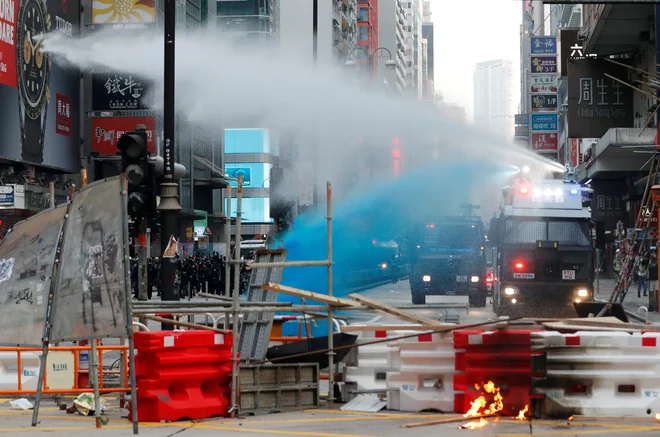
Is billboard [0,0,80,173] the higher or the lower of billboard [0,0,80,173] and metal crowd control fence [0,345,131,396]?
the higher

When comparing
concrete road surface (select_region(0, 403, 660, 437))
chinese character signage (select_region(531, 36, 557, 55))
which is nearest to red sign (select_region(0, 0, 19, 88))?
chinese character signage (select_region(531, 36, 557, 55))

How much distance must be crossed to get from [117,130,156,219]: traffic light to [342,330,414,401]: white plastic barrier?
3.39 metres

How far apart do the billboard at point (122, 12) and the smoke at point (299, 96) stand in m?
0.73

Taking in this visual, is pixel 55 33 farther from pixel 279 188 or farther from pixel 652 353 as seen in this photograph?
pixel 652 353

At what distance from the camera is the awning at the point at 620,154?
35875 millimetres

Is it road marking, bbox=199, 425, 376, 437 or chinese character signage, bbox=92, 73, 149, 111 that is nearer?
road marking, bbox=199, 425, 376, 437

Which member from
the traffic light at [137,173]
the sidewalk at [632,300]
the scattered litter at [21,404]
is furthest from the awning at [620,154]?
the scattered litter at [21,404]

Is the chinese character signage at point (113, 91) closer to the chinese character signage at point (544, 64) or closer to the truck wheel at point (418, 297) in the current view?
the chinese character signage at point (544, 64)

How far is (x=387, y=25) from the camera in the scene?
188 metres

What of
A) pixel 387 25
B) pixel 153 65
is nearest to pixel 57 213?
pixel 153 65

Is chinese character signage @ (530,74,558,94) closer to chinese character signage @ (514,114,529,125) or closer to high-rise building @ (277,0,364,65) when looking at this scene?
chinese character signage @ (514,114,529,125)

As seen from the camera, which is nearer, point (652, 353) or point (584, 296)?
point (652, 353)

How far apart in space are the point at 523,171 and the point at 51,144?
117 feet

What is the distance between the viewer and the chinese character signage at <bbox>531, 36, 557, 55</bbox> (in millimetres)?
64188
